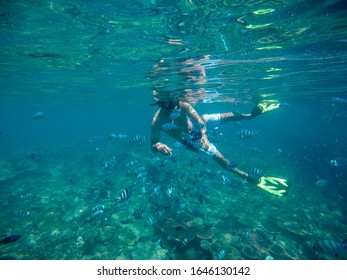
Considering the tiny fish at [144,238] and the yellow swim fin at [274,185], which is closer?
the tiny fish at [144,238]

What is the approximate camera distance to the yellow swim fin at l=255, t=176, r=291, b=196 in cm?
1065

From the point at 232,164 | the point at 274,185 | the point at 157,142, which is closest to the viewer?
the point at 157,142

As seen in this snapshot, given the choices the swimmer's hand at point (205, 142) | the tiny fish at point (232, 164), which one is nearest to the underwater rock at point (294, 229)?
the tiny fish at point (232, 164)

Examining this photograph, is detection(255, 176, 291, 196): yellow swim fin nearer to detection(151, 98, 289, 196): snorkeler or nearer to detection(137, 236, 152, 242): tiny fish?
detection(151, 98, 289, 196): snorkeler

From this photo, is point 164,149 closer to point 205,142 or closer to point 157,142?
point 157,142

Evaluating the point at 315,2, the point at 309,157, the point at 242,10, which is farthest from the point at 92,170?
the point at 309,157

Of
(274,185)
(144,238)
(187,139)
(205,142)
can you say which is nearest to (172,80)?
(205,142)

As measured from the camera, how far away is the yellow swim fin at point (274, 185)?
10.6 m

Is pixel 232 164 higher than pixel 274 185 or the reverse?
higher

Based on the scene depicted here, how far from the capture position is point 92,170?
24.3 meters

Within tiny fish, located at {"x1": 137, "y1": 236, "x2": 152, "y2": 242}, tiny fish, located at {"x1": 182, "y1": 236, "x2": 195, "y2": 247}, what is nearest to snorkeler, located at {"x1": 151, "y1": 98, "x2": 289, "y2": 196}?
tiny fish, located at {"x1": 182, "y1": 236, "x2": 195, "y2": 247}

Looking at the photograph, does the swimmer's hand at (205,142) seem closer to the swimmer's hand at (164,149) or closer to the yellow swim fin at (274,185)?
the swimmer's hand at (164,149)

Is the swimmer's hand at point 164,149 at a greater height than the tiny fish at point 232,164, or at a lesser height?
greater

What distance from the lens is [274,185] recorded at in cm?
1098
